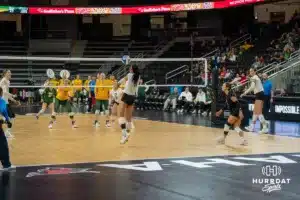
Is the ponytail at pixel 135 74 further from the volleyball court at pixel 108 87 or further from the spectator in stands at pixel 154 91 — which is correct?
the spectator in stands at pixel 154 91

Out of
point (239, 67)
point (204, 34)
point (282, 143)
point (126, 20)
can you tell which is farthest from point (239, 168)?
point (126, 20)

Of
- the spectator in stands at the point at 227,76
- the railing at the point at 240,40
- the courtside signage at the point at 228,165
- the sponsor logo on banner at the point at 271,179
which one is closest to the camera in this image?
the sponsor logo on banner at the point at 271,179

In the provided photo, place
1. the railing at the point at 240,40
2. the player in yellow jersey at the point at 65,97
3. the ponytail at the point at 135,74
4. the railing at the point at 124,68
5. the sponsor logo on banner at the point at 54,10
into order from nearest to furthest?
the ponytail at the point at 135,74, the player in yellow jersey at the point at 65,97, the railing at the point at 124,68, the railing at the point at 240,40, the sponsor logo on banner at the point at 54,10

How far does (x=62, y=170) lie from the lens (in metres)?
9.25

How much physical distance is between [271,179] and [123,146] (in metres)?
4.83

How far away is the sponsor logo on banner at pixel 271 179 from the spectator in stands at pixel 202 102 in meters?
16.3

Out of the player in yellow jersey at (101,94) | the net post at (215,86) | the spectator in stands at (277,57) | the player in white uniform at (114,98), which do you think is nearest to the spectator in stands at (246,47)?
the spectator in stands at (277,57)

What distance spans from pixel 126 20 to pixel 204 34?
27.8ft

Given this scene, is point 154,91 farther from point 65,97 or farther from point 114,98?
point 65,97

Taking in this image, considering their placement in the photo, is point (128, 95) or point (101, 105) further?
point (101, 105)

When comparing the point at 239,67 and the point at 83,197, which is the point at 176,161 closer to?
the point at 83,197

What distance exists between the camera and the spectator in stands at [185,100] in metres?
27.3

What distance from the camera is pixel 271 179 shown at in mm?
8484

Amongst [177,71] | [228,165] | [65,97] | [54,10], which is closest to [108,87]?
[65,97]
